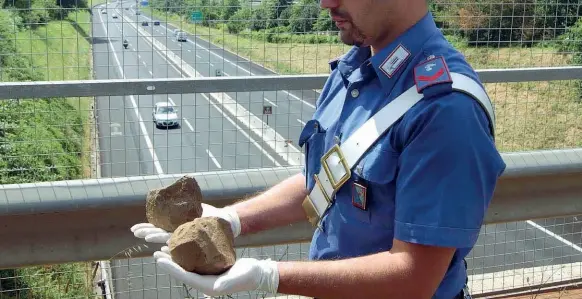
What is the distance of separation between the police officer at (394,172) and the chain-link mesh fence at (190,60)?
5.82 ft

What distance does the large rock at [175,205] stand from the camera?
7.55 feet

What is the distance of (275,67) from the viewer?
4.16 metres

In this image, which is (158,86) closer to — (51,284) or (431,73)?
(431,73)

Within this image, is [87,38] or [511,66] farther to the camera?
[511,66]

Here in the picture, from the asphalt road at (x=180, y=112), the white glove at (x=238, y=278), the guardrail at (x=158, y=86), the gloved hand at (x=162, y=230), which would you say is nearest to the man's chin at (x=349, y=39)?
the white glove at (x=238, y=278)

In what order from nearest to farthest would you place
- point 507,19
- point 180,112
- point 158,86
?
point 158,86 → point 180,112 → point 507,19

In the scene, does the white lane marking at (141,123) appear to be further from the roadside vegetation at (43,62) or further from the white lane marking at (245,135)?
the white lane marking at (245,135)

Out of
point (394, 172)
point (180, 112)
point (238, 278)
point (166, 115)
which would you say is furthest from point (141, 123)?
point (394, 172)

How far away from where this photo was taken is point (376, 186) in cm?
188

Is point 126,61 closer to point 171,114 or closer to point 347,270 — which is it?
point 171,114

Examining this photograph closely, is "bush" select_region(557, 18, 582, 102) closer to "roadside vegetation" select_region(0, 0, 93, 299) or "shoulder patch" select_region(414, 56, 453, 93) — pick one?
"roadside vegetation" select_region(0, 0, 93, 299)

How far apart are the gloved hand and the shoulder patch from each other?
2.83 ft

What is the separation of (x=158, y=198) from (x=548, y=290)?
3.31 m

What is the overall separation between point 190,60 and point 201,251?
7.14 ft
